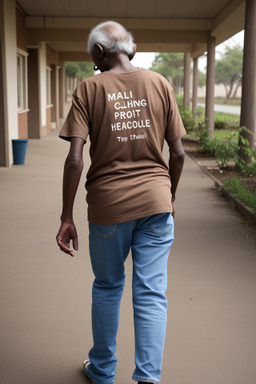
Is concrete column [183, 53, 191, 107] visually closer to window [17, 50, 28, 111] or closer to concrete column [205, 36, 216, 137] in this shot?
concrete column [205, 36, 216, 137]

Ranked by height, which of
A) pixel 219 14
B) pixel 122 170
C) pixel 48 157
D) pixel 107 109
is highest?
pixel 219 14

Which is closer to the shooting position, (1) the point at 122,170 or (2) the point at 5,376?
(1) the point at 122,170

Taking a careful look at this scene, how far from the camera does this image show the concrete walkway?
302cm

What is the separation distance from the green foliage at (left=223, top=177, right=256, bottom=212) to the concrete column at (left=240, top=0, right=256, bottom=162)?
174 centimetres

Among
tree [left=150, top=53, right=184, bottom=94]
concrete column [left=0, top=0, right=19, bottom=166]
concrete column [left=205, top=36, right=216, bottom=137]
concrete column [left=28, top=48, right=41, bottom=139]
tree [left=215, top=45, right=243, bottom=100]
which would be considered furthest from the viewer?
tree [left=215, top=45, right=243, bottom=100]

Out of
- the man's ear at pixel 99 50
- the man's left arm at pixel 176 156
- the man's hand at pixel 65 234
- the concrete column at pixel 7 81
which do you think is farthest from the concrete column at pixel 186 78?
the man's hand at pixel 65 234

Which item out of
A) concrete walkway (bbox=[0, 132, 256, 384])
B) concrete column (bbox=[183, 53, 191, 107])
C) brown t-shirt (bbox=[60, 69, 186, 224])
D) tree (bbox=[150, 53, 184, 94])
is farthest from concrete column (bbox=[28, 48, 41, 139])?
tree (bbox=[150, 53, 184, 94])

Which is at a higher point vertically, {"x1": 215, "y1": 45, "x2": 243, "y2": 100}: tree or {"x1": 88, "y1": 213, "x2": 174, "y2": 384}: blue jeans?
{"x1": 215, "y1": 45, "x2": 243, "y2": 100}: tree

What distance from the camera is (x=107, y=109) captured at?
2447 millimetres

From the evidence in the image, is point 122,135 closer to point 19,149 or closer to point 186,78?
point 19,149

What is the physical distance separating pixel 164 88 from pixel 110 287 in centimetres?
98

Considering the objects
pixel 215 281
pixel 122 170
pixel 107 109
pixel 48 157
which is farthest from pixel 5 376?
pixel 48 157

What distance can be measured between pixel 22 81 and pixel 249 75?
25.3 feet

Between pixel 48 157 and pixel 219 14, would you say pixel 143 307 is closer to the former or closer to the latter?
pixel 48 157
